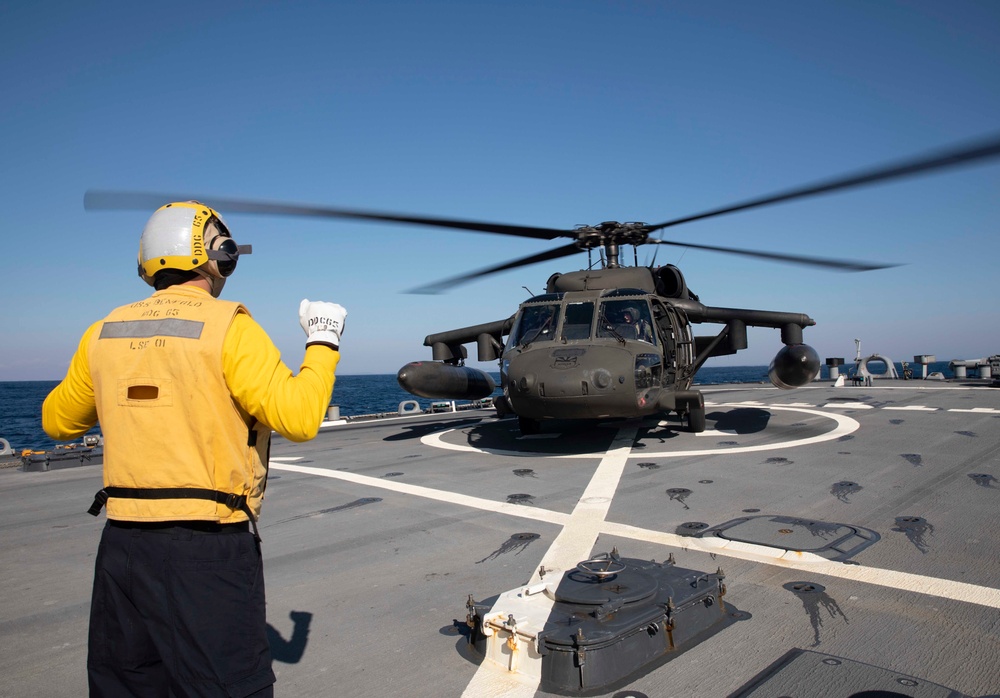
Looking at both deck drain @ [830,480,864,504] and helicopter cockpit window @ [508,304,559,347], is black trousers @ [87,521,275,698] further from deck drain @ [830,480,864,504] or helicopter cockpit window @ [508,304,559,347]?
helicopter cockpit window @ [508,304,559,347]

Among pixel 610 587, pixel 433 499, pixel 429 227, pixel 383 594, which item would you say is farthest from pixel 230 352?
pixel 429 227

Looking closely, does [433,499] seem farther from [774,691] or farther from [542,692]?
[774,691]

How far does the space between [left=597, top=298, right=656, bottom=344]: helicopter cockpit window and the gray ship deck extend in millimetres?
1771

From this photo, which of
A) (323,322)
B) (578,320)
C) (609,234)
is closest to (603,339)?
(578,320)

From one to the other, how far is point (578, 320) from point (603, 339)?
2.05 ft

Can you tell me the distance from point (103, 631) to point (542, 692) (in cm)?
183

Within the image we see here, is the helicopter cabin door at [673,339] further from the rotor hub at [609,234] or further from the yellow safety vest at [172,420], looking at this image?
the yellow safety vest at [172,420]

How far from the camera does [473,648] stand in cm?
343

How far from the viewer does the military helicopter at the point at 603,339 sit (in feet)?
29.6

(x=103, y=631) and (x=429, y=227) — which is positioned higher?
(x=429, y=227)

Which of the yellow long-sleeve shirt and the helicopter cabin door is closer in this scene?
the yellow long-sleeve shirt

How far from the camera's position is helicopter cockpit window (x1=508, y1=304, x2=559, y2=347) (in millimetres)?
10406

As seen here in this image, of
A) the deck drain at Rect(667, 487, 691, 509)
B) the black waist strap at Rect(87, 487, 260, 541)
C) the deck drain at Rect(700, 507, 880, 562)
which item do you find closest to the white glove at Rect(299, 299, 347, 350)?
the black waist strap at Rect(87, 487, 260, 541)

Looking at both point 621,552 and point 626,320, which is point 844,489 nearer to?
point 621,552
